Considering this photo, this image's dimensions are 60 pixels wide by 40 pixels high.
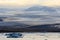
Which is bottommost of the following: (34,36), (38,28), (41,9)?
(34,36)

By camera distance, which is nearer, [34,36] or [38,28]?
[34,36]

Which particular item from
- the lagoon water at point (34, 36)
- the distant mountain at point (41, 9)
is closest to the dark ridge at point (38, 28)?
the lagoon water at point (34, 36)

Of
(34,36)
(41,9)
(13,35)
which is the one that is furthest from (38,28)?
(13,35)

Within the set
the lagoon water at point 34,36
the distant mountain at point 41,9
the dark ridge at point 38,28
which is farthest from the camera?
the dark ridge at point 38,28

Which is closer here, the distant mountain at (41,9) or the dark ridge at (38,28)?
the distant mountain at (41,9)

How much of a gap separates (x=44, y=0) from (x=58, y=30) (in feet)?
1.96

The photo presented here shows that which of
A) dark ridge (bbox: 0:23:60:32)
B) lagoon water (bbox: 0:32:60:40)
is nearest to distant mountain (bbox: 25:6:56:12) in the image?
dark ridge (bbox: 0:23:60:32)

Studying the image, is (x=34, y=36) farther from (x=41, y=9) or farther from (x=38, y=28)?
(x=41, y=9)

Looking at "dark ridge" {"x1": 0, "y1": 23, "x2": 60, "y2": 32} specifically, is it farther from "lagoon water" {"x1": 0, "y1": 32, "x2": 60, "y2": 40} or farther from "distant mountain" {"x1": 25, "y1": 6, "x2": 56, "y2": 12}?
"distant mountain" {"x1": 25, "y1": 6, "x2": 56, "y2": 12}

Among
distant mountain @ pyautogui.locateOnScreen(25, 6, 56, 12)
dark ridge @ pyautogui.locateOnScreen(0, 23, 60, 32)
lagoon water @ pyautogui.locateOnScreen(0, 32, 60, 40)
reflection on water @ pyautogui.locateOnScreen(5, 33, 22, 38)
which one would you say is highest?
distant mountain @ pyautogui.locateOnScreen(25, 6, 56, 12)

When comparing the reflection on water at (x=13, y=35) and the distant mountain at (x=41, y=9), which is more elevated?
the distant mountain at (x=41, y=9)

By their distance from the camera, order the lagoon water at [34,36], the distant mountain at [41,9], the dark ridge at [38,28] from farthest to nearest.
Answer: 1. the dark ridge at [38,28]
2. the distant mountain at [41,9]
3. the lagoon water at [34,36]

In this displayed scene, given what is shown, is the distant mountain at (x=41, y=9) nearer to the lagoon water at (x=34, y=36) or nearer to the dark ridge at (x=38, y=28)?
the dark ridge at (x=38, y=28)

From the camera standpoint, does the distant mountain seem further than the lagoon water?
Yes
